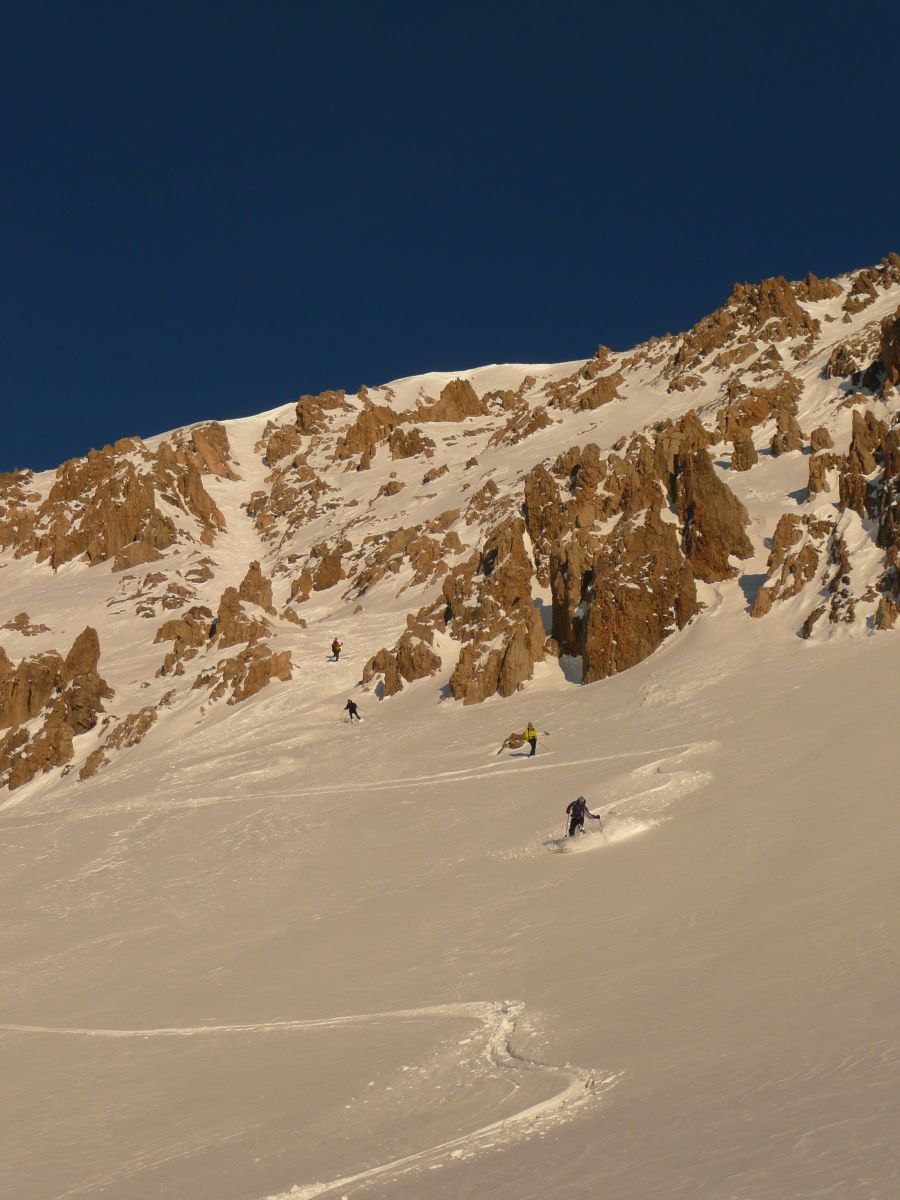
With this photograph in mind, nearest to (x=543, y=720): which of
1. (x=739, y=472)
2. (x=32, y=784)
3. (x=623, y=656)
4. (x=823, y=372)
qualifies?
(x=623, y=656)

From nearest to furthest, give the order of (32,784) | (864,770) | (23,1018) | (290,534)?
1. (23,1018)
2. (864,770)
3. (32,784)
4. (290,534)

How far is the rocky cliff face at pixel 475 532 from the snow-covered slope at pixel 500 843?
0.86 feet

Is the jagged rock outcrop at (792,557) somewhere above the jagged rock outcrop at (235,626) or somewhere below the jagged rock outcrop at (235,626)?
below

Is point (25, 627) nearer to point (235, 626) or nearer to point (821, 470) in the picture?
point (235, 626)

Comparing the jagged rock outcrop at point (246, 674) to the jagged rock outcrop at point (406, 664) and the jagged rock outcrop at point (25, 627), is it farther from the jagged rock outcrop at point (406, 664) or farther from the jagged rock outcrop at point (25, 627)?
the jagged rock outcrop at point (25, 627)

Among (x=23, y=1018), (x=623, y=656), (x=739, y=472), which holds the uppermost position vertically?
(x=739, y=472)

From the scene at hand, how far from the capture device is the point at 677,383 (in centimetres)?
8025

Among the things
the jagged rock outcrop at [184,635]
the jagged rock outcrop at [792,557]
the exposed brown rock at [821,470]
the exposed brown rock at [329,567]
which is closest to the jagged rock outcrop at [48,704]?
the jagged rock outcrop at [184,635]

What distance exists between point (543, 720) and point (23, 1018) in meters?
22.6

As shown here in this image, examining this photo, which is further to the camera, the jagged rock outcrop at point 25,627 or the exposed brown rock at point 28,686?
the jagged rock outcrop at point 25,627

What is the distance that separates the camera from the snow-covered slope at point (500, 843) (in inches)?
420

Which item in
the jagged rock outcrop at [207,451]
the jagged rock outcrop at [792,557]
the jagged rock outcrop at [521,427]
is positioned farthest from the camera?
the jagged rock outcrop at [207,451]

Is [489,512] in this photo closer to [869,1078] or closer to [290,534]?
[290,534]

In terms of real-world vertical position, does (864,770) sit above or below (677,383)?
below
